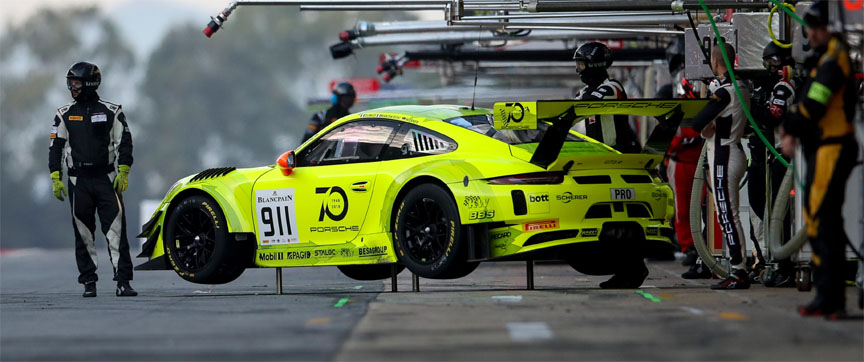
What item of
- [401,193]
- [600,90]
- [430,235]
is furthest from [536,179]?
[600,90]

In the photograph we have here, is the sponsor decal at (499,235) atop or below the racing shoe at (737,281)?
atop

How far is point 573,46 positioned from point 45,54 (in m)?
69.4

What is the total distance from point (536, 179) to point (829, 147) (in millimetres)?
2942

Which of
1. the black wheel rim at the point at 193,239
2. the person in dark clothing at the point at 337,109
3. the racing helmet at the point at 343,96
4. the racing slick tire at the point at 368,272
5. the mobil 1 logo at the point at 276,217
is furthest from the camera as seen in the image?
the racing helmet at the point at 343,96

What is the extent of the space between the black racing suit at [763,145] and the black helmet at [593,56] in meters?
1.26

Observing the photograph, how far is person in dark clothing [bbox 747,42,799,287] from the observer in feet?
40.7

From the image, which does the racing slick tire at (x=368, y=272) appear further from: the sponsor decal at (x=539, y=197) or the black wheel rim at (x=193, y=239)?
Result: the sponsor decal at (x=539, y=197)

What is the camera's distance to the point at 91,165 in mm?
13883

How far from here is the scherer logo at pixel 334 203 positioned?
42.3 feet

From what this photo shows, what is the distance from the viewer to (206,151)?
90312 millimetres

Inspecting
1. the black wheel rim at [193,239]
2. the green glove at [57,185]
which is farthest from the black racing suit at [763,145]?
the green glove at [57,185]

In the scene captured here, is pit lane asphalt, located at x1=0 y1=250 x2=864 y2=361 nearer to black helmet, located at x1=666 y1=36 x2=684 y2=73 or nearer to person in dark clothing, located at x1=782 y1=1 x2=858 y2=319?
person in dark clothing, located at x1=782 y1=1 x2=858 y2=319

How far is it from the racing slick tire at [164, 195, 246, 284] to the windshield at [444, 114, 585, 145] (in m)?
2.15

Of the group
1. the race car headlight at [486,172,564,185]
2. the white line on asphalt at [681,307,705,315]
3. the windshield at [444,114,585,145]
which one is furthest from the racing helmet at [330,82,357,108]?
the white line on asphalt at [681,307,705,315]
